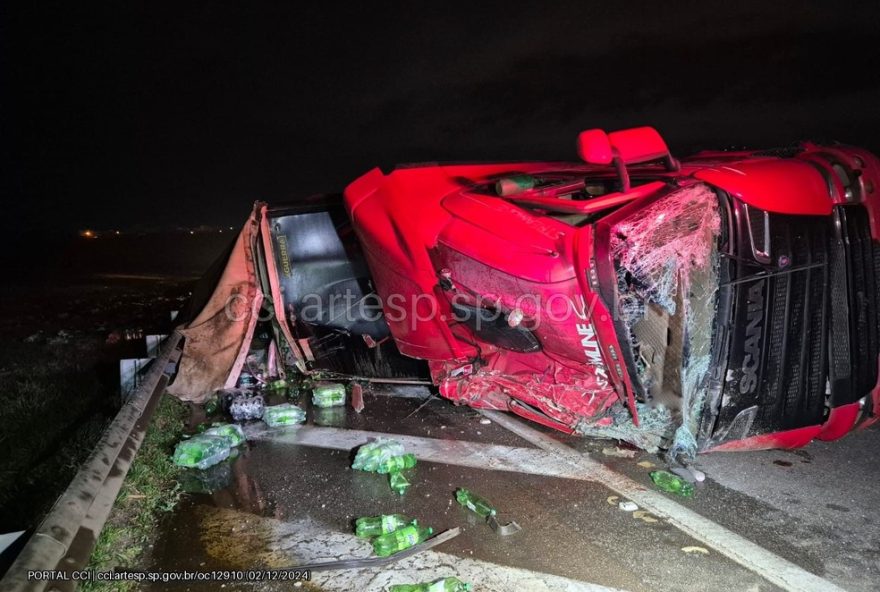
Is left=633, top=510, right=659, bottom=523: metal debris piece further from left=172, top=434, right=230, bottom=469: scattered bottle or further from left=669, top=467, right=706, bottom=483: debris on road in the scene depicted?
left=172, top=434, right=230, bottom=469: scattered bottle

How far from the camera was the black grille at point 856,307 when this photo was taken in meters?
2.94

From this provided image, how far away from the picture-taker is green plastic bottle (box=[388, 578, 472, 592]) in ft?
7.32

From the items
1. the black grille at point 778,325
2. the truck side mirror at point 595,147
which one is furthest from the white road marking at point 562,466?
Answer: the truck side mirror at point 595,147

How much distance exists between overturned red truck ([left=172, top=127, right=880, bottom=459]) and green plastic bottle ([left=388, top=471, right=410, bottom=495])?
1.03 metres

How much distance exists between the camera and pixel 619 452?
348 centimetres

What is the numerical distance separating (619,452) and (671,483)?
0.49 metres

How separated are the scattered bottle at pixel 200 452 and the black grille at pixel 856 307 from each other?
3.89 metres

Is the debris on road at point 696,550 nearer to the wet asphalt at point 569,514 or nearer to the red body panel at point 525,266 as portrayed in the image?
the wet asphalt at point 569,514

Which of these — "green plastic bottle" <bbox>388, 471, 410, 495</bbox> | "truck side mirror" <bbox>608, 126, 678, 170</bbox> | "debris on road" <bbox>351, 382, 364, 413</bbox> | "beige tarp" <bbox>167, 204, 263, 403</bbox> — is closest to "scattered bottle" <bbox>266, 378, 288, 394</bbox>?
"beige tarp" <bbox>167, 204, 263, 403</bbox>

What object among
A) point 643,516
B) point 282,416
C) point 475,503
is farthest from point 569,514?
point 282,416

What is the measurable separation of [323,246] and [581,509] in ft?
10.4

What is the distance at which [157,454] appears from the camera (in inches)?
140

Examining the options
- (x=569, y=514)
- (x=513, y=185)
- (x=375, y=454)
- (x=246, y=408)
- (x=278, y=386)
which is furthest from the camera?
(x=278, y=386)

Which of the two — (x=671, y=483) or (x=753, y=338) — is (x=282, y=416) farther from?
(x=753, y=338)
